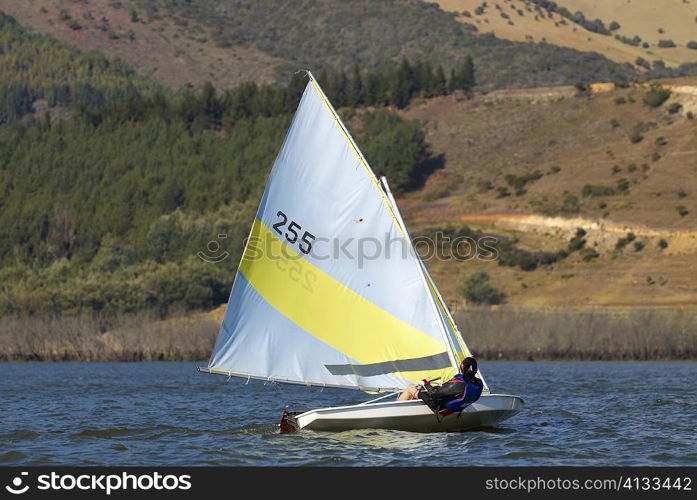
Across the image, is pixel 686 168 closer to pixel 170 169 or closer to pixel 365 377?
pixel 170 169

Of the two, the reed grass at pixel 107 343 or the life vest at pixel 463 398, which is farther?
the reed grass at pixel 107 343

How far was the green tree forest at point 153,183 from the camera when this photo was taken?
97.9 metres

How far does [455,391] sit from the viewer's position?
28.7 metres

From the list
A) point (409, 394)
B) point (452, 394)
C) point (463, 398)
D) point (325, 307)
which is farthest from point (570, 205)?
point (452, 394)

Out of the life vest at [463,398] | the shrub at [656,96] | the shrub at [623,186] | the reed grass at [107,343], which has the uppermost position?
the shrub at [656,96]

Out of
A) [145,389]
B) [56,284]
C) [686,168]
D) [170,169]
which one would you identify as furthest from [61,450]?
[170,169]

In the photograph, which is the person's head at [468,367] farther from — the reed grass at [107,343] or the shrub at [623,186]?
the shrub at [623,186]


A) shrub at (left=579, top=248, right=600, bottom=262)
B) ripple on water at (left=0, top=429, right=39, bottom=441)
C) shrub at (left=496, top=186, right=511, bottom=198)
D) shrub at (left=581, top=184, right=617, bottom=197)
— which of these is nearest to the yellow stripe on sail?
ripple on water at (left=0, top=429, right=39, bottom=441)

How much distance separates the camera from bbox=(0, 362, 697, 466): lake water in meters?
28.0

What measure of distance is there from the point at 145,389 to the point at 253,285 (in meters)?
20.1

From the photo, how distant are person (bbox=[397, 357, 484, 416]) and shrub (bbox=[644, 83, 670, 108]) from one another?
112452 millimetres

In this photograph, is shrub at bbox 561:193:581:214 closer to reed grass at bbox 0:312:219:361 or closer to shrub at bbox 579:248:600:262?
shrub at bbox 579:248:600:262

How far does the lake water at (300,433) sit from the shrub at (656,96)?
3310 inches

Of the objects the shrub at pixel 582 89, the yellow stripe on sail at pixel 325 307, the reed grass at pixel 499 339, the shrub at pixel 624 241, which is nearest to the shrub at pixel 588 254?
the shrub at pixel 624 241
